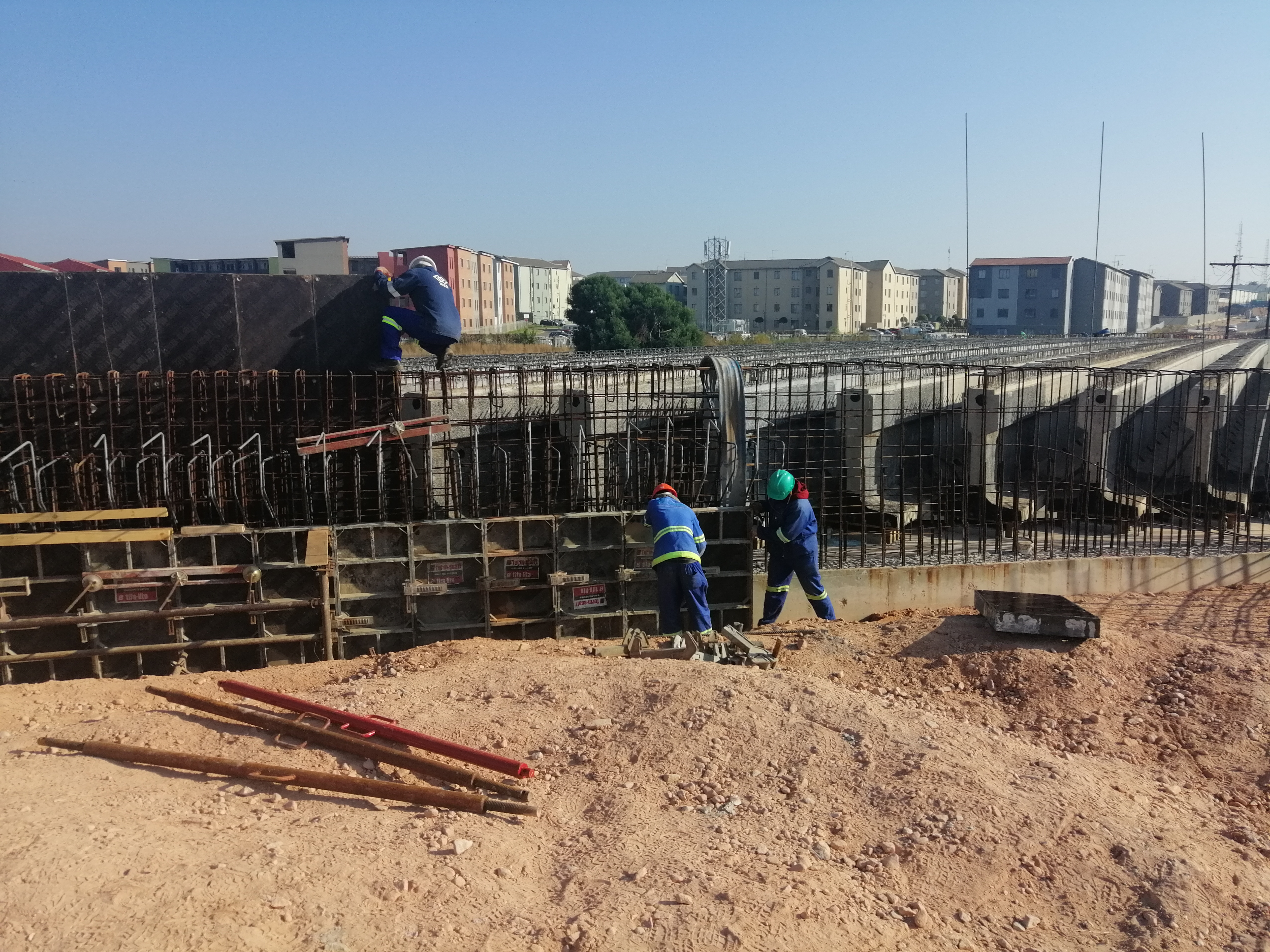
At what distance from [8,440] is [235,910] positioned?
249 inches

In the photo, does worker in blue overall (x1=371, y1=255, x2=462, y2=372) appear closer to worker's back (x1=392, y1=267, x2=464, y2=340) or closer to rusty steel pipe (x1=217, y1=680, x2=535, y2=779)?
worker's back (x1=392, y1=267, x2=464, y2=340)

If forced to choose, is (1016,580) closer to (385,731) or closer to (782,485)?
(782,485)

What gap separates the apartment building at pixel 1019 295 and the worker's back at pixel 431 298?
A: 74633mm

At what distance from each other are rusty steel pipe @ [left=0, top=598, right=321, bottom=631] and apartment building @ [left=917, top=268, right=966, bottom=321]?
102 meters

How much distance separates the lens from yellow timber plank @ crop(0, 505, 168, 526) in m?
7.36

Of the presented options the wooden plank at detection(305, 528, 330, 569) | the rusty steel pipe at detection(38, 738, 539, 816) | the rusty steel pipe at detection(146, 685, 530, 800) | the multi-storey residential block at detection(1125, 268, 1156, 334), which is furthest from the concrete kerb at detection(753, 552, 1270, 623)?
the multi-storey residential block at detection(1125, 268, 1156, 334)

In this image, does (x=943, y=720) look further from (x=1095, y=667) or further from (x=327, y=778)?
(x=327, y=778)

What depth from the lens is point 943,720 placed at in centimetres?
600

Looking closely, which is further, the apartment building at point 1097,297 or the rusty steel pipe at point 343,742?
the apartment building at point 1097,297

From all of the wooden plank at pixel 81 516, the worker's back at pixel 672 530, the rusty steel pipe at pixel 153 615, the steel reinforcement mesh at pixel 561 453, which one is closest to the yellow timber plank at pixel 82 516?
the wooden plank at pixel 81 516

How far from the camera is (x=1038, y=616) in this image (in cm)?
737

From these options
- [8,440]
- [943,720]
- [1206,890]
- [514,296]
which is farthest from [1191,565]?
[514,296]

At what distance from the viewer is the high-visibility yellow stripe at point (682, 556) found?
7844mm

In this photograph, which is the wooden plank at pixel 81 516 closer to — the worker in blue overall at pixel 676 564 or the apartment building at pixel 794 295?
the worker in blue overall at pixel 676 564
